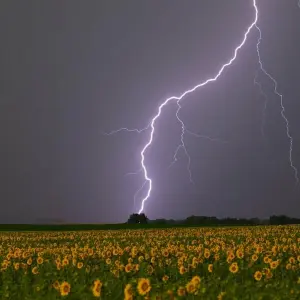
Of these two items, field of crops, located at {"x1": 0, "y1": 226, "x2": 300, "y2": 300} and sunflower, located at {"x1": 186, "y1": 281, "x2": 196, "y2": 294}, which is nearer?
sunflower, located at {"x1": 186, "y1": 281, "x2": 196, "y2": 294}

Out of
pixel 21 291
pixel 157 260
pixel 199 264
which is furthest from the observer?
pixel 157 260

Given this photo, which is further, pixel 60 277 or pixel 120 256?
pixel 120 256

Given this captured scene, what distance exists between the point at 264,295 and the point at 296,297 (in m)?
0.51

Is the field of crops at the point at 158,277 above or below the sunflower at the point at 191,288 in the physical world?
below

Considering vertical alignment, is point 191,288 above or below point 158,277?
above

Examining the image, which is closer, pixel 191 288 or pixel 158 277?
pixel 191 288

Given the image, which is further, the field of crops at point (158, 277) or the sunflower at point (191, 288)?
the field of crops at point (158, 277)

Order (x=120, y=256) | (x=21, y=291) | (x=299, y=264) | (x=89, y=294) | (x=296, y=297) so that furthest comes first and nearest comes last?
1. (x=120, y=256)
2. (x=299, y=264)
3. (x=21, y=291)
4. (x=89, y=294)
5. (x=296, y=297)

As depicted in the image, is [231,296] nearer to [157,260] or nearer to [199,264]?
[199,264]

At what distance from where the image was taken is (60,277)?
26.1 feet

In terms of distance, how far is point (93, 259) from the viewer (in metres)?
10.1

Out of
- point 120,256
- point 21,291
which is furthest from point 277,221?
point 21,291

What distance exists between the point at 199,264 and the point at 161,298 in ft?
14.6

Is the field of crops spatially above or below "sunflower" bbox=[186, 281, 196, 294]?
below
